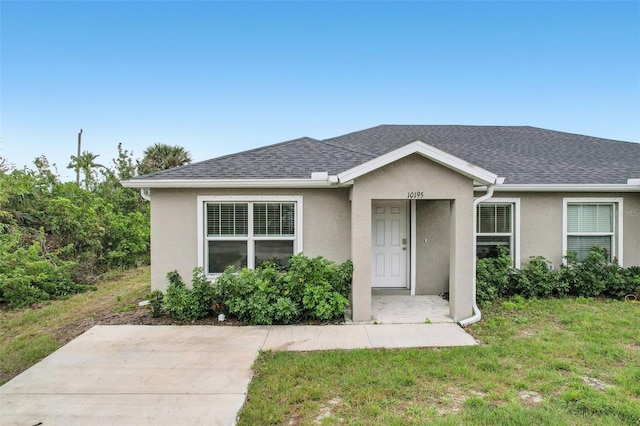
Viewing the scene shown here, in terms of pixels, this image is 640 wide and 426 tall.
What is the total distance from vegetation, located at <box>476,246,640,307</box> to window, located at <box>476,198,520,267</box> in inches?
13.9

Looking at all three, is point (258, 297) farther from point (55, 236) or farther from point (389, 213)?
point (55, 236)

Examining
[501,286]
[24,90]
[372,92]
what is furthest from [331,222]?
Result: [24,90]

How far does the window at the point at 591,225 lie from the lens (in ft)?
26.5

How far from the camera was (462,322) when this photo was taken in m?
6.17

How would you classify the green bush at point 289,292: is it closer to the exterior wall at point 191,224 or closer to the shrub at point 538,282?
the exterior wall at point 191,224

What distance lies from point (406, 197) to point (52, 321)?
780 cm

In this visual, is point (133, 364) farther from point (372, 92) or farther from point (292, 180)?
point (372, 92)

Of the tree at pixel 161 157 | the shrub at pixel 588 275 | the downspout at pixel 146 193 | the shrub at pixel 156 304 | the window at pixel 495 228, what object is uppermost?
the tree at pixel 161 157

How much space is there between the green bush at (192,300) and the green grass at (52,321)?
5.18ft

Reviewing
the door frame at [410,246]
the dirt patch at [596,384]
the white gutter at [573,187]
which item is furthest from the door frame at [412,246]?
the dirt patch at [596,384]

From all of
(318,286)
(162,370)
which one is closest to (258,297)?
(318,286)

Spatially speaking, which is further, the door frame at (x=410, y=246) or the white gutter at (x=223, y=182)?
the door frame at (x=410, y=246)

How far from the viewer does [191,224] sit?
723 centimetres

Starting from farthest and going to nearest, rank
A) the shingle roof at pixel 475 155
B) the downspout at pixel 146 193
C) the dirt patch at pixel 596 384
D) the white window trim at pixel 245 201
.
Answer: the shingle roof at pixel 475 155 → the downspout at pixel 146 193 → the white window trim at pixel 245 201 → the dirt patch at pixel 596 384
